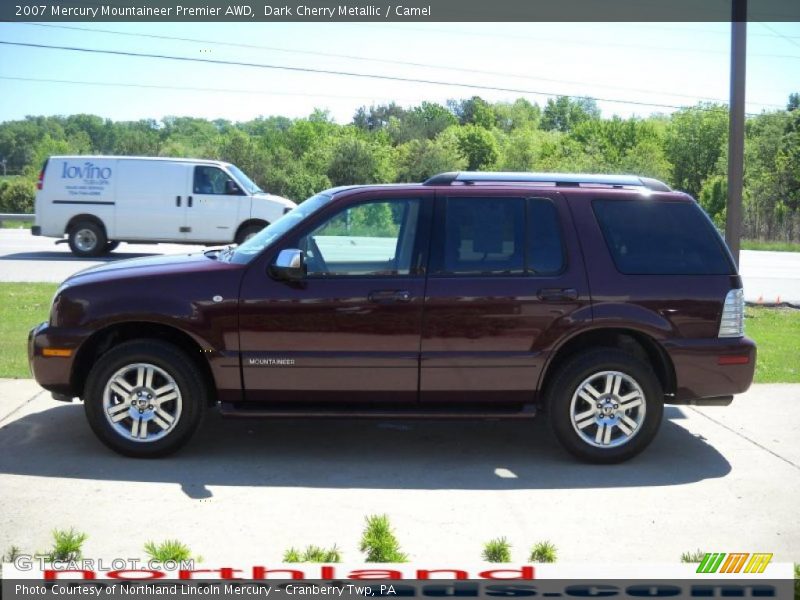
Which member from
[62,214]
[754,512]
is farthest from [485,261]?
[62,214]

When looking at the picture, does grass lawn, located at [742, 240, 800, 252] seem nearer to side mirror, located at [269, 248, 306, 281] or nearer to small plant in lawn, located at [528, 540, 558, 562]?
side mirror, located at [269, 248, 306, 281]

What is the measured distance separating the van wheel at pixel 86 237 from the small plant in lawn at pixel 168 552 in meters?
17.7

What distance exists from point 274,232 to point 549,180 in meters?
1.94

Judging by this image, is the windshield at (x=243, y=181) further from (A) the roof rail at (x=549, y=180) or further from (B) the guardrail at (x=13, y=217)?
(B) the guardrail at (x=13, y=217)

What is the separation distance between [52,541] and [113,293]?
1900 millimetres

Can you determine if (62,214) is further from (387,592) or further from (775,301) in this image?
(387,592)

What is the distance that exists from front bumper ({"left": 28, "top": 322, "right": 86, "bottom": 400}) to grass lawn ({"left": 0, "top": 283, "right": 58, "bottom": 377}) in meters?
2.36

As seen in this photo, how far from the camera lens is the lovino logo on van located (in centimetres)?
2092

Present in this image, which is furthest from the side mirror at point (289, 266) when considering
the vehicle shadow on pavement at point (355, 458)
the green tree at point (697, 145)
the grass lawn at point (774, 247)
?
the green tree at point (697, 145)

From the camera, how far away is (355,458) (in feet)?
20.8

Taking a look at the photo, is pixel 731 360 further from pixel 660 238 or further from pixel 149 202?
pixel 149 202

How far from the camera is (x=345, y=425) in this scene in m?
7.22

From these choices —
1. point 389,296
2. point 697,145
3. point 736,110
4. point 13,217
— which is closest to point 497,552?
point 389,296

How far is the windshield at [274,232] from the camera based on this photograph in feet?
20.7
